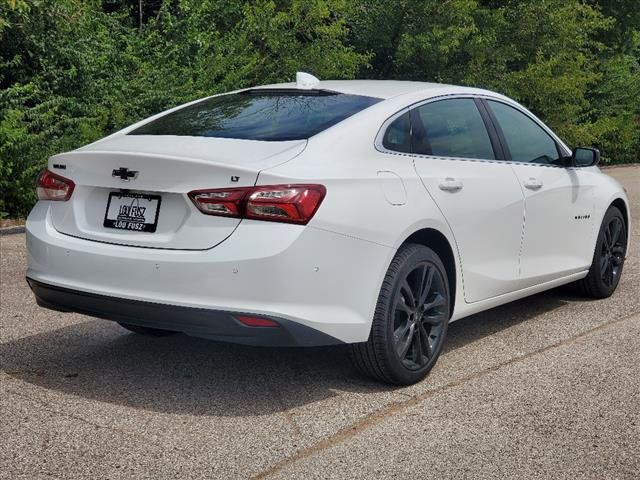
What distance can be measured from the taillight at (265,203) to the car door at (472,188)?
3.26 feet

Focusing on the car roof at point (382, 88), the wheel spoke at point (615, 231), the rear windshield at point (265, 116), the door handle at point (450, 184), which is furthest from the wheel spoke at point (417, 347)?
the wheel spoke at point (615, 231)

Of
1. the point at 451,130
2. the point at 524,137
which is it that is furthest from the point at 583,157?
the point at 451,130

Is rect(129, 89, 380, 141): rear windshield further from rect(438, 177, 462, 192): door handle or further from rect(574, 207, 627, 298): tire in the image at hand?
rect(574, 207, 627, 298): tire

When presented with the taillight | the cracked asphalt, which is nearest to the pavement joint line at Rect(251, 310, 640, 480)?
the cracked asphalt

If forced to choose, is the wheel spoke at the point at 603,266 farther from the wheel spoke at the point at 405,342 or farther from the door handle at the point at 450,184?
the wheel spoke at the point at 405,342

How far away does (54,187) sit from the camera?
526 centimetres

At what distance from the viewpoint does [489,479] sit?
4062 mm

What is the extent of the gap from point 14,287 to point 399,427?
441 centimetres

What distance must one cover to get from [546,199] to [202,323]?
Result: 9.60 ft

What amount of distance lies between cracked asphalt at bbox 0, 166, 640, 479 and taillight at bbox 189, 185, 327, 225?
0.97m

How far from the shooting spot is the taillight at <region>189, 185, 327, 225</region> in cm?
462

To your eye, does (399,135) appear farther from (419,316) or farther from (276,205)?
(276,205)

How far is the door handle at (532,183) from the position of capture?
21.2ft

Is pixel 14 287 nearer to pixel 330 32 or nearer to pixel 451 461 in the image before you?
pixel 451 461
